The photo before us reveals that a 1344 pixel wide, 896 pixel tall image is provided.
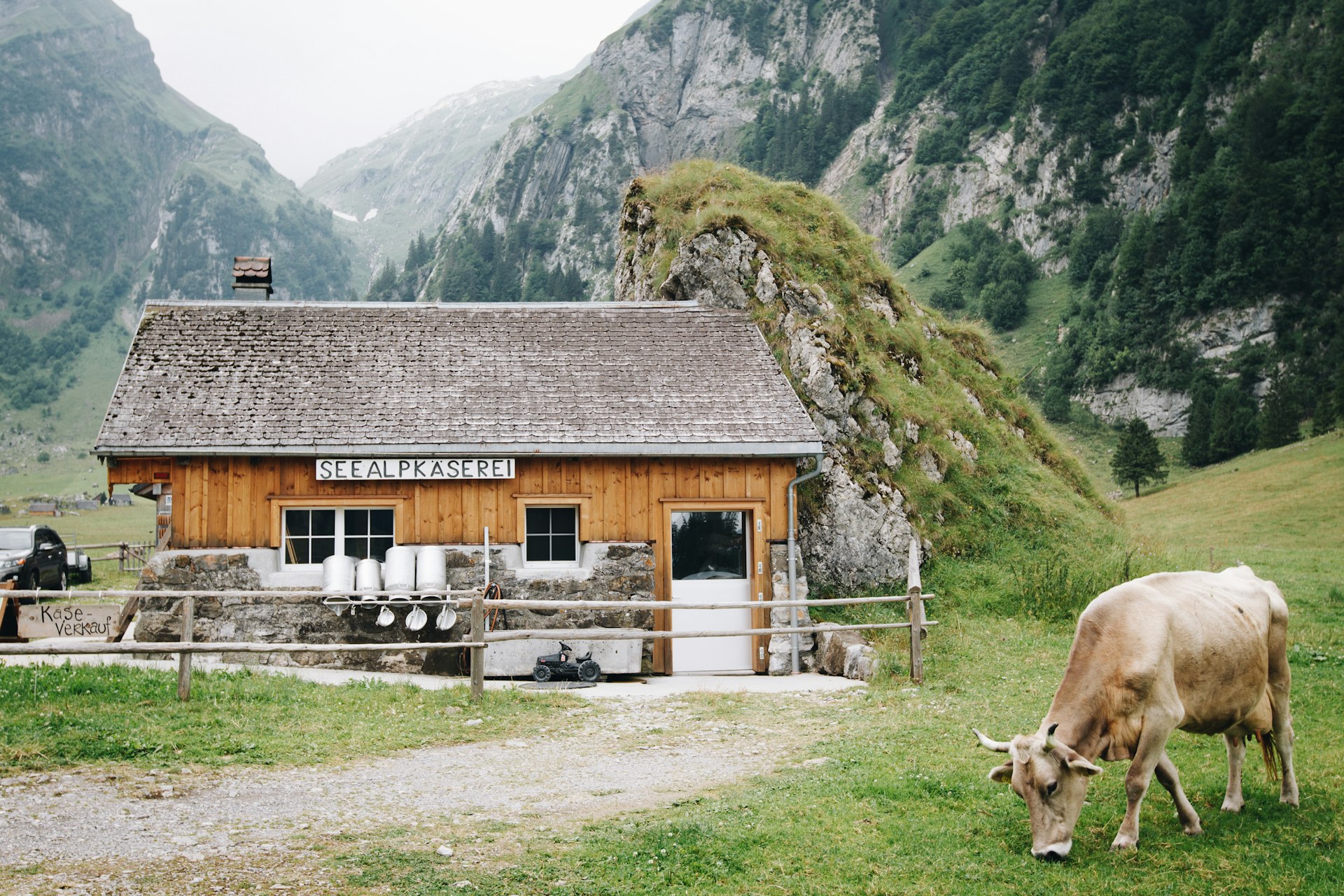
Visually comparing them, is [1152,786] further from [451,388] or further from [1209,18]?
[1209,18]

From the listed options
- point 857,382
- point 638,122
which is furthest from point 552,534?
point 638,122

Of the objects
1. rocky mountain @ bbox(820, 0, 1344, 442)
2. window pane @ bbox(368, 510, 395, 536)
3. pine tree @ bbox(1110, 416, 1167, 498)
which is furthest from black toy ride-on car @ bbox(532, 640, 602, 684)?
rocky mountain @ bbox(820, 0, 1344, 442)

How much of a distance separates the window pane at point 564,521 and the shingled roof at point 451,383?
45.4 inches

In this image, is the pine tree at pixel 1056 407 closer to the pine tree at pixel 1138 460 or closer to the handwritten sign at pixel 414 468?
the pine tree at pixel 1138 460

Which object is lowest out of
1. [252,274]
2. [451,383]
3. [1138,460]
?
[451,383]

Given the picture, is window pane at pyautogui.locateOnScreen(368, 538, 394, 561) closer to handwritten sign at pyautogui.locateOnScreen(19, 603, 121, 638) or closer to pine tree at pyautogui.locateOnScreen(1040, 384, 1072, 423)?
handwritten sign at pyautogui.locateOnScreen(19, 603, 121, 638)

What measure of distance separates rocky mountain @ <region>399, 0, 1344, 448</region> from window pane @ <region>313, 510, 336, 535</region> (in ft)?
59.2

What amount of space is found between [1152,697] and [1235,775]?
1718 millimetres

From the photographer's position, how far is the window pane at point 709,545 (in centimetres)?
1596

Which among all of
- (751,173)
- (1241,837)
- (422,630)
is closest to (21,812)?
(422,630)

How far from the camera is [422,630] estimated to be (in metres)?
15.0

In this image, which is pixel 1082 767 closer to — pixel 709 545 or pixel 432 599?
pixel 709 545

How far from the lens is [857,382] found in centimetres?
1930

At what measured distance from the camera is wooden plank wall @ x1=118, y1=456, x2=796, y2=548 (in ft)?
49.7
